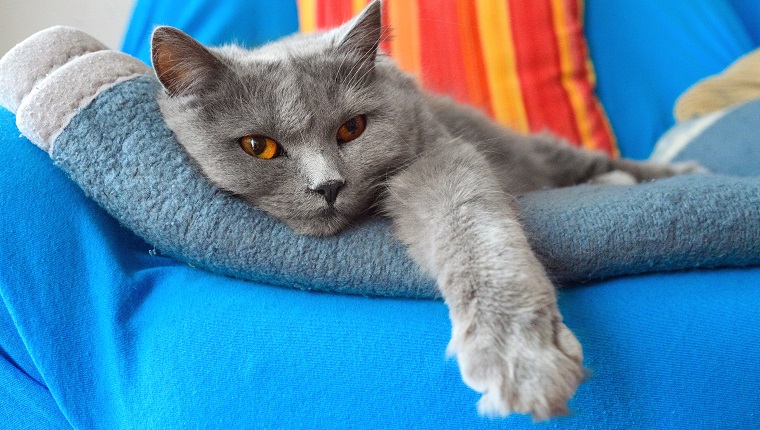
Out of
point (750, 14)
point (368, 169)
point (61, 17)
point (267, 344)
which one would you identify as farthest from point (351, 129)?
point (750, 14)

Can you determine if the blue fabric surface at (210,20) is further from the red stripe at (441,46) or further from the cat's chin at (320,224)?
the cat's chin at (320,224)

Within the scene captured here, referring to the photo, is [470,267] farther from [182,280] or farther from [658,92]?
[658,92]

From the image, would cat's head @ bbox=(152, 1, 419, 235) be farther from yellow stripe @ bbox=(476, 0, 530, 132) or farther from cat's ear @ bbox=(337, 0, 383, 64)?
yellow stripe @ bbox=(476, 0, 530, 132)

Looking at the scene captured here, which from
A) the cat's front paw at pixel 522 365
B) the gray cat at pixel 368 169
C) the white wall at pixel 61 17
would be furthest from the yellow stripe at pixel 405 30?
the cat's front paw at pixel 522 365

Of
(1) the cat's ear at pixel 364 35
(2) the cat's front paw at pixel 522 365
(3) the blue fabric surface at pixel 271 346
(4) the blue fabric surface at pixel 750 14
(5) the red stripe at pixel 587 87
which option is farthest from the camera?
(4) the blue fabric surface at pixel 750 14

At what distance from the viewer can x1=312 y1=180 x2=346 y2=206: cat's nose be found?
970mm

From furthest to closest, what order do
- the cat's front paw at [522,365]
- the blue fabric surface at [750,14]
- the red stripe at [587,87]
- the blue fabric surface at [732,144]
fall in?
the blue fabric surface at [750,14]
the red stripe at [587,87]
the blue fabric surface at [732,144]
the cat's front paw at [522,365]

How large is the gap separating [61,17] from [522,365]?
2475 mm

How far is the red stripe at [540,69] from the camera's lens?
2139 millimetres

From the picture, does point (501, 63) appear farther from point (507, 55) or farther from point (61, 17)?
point (61, 17)

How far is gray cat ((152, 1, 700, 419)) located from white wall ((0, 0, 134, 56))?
1.60 metres

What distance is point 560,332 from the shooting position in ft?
2.56

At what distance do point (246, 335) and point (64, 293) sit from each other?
315 mm

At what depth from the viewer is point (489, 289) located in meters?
0.81
